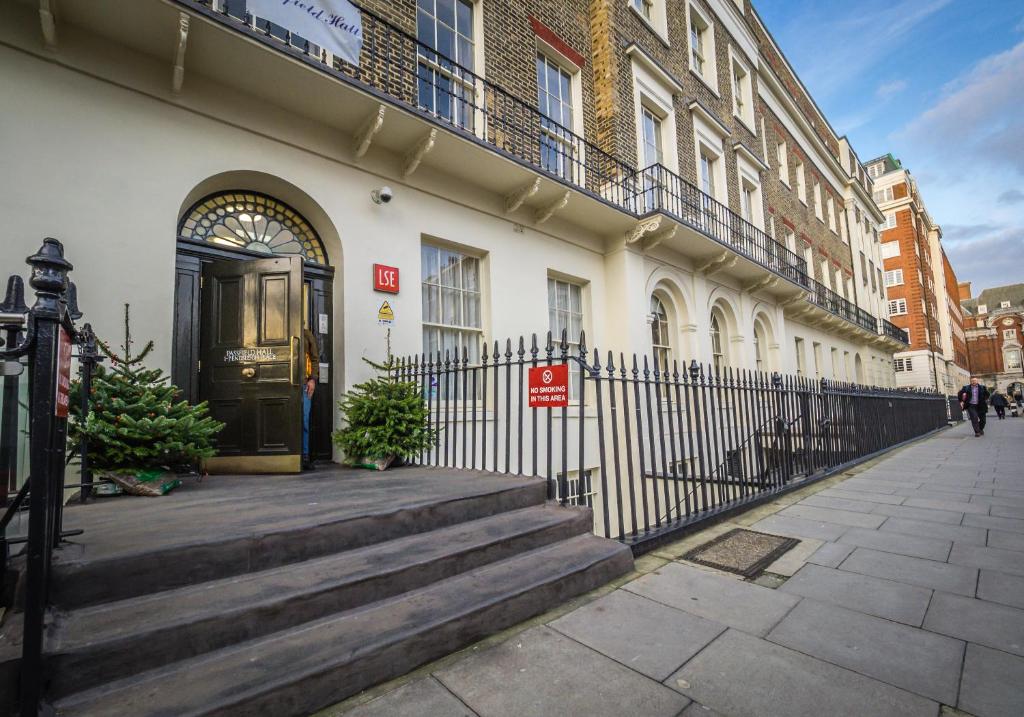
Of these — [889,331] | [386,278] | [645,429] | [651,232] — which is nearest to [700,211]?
[651,232]

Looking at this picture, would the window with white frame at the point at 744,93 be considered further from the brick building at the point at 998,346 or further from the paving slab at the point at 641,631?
the brick building at the point at 998,346

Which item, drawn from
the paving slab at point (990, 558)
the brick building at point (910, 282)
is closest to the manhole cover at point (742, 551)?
the paving slab at point (990, 558)

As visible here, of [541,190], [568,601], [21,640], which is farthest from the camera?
[541,190]

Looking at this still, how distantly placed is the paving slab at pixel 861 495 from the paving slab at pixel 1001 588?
2.45 m

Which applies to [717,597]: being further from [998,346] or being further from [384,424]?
[998,346]

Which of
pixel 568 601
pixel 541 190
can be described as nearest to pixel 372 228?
pixel 541 190

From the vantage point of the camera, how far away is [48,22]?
167 inches

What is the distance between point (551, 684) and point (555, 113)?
10001mm

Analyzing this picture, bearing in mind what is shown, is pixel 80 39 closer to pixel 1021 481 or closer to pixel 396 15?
pixel 396 15

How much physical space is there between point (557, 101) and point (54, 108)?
8.06m

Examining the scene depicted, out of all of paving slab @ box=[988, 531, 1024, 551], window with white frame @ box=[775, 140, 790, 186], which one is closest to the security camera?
paving slab @ box=[988, 531, 1024, 551]

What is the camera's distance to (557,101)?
9.79 m

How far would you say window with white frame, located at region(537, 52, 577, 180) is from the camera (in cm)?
918

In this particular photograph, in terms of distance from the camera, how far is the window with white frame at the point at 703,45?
46.1 feet
